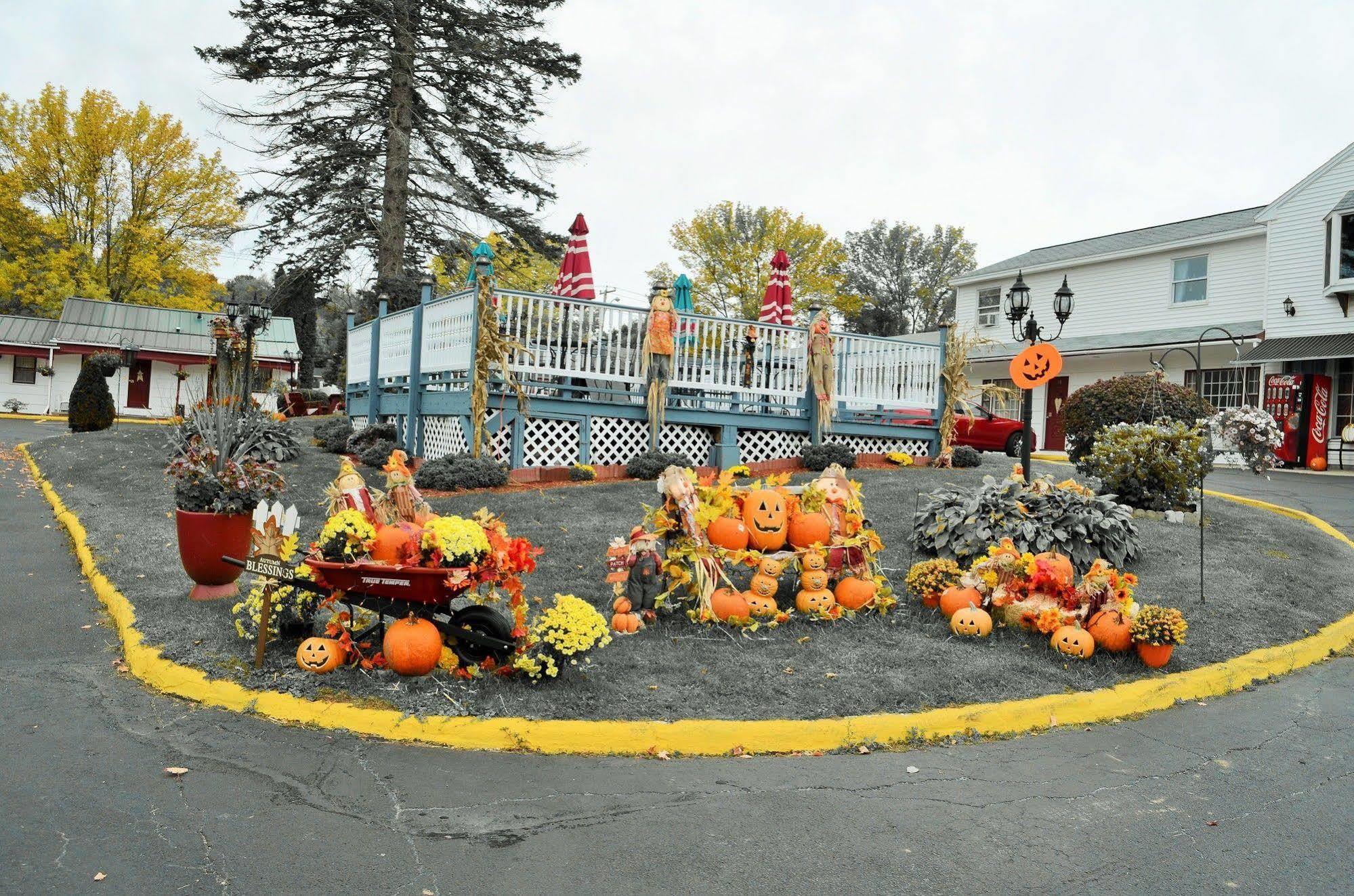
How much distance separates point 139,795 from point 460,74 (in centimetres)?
2297

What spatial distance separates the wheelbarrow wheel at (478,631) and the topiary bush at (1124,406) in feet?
33.8

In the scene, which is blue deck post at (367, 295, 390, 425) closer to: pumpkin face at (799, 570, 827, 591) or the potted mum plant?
the potted mum plant

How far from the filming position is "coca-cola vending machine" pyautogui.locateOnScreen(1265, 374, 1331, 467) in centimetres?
2141

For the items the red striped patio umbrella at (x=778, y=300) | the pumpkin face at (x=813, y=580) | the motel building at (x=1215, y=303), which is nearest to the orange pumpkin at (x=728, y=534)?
the pumpkin face at (x=813, y=580)

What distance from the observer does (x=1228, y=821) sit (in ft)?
13.1

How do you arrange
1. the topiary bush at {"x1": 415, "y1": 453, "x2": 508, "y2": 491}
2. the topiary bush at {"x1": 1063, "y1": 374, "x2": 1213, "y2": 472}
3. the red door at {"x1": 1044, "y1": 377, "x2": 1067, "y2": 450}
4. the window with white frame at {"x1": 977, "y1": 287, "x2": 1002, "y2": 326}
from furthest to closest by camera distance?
the window with white frame at {"x1": 977, "y1": 287, "x2": 1002, "y2": 326} → the red door at {"x1": 1044, "y1": 377, "x2": 1067, "y2": 450} → the topiary bush at {"x1": 1063, "y1": 374, "x2": 1213, "y2": 472} → the topiary bush at {"x1": 415, "y1": 453, "x2": 508, "y2": 491}

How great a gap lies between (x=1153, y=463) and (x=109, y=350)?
121 feet

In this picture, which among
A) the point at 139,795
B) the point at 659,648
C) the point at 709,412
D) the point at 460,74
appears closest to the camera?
the point at 139,795

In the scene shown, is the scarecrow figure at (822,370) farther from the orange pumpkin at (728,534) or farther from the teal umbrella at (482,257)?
the orange pumpkin at (728,534)

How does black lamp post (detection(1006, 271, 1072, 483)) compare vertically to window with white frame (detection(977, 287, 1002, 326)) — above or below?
below

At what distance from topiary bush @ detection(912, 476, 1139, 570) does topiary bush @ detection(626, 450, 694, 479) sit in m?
4.32

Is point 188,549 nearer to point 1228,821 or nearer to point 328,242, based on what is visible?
point 1228,821

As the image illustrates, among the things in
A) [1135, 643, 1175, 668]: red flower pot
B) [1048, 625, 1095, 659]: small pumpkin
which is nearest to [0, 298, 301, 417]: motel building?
[1048, 625, 1095, 659]: small pumpkin

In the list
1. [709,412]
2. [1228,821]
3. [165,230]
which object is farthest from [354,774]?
[165,230]
